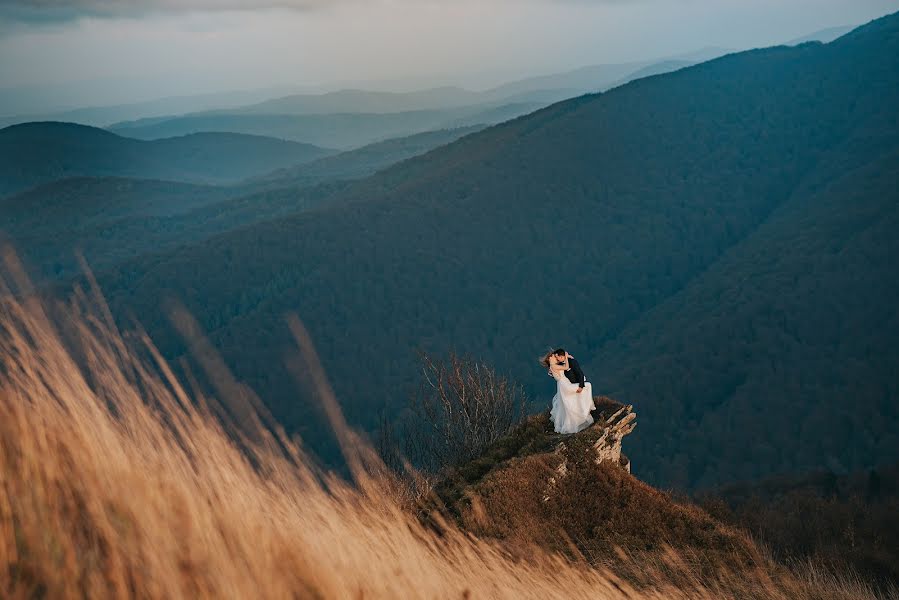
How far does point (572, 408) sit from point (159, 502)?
13485mm

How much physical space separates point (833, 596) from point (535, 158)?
189682 mm

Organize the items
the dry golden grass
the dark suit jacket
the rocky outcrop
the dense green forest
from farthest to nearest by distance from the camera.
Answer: the dense green forest → the dark suit jacket → the rocky outcrop → the dry golden grass

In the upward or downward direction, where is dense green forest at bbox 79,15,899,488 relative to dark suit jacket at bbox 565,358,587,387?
downward

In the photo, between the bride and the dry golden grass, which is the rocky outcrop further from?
the dry golden grass

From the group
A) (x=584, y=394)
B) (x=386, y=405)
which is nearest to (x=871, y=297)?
(x=386, y=405)

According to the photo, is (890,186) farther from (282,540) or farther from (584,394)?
(282,540)

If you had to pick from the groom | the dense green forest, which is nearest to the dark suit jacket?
the groom

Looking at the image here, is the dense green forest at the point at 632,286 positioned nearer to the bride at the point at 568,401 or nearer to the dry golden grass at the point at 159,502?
the bride at the point at 568,401

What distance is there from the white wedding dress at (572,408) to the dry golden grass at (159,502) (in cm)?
1176

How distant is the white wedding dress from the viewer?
14.7m

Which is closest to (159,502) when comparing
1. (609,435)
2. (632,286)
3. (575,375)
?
(575,375)

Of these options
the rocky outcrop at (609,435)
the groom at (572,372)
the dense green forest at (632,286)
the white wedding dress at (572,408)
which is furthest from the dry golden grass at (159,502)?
the dense green forest at (632,286)

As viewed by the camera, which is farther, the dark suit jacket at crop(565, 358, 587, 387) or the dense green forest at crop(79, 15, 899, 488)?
the dense green forest at crop(79, 15, 899, 488)

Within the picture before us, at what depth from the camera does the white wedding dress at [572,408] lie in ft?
48.2
